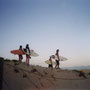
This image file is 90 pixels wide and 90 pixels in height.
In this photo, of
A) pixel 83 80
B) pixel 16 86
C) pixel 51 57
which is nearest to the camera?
pixel 16 86

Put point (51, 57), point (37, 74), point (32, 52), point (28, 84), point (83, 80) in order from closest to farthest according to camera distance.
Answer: point (28, 84) < point (37, 74) < point (83, 80) < point (32, 52) < point (51, 57)

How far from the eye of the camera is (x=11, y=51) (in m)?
11.4

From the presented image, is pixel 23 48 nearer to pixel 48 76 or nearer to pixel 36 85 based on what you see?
pixel 48 76

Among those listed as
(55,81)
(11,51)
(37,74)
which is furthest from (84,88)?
(11,51)

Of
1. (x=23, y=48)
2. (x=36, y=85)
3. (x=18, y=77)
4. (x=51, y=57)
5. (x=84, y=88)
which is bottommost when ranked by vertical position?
(x=84, y=88)

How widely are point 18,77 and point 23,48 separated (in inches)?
182

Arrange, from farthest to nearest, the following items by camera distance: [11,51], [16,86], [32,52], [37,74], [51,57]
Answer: [51,57] → [32,52] → [11,51] → [37,74] → [16,86]

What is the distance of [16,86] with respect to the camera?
6.75m

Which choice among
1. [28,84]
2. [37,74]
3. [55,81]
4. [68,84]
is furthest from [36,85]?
[68,84]

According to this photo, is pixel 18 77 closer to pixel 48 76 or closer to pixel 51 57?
pixel 48 76

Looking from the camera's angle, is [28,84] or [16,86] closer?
[16,86]

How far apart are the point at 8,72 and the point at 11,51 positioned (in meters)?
4.22

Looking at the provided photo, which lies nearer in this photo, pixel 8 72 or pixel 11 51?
pixel 8 72

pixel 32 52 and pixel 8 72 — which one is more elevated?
pixel 32 52
